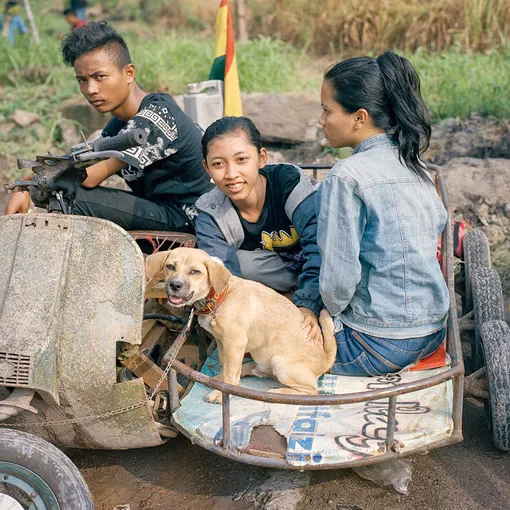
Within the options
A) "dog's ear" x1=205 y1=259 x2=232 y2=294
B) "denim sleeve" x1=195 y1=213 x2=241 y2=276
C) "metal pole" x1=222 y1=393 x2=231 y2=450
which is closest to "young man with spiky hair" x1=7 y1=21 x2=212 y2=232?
"denim sleeve" x1=195 y1=213 x2=241 y2=276

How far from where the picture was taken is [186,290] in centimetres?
293

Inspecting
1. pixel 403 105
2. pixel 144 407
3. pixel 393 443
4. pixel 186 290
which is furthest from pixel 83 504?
pixel 403 105

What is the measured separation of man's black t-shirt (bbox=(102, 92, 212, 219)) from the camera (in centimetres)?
387

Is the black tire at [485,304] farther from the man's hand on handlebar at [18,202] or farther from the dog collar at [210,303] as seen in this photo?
the man's hand on handlebar at [18,202]

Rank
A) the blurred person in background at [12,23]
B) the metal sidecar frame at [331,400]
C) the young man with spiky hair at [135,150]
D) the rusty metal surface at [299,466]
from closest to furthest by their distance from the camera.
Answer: the metal sidecar frame at [331,400] → the rusty metal surface at [299,466] → the young man with spiky hair at [135,150] → the blurred person in background at [12,23]

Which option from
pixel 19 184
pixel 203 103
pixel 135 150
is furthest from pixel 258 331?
pixel 203 103

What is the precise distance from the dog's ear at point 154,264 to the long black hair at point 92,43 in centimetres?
151

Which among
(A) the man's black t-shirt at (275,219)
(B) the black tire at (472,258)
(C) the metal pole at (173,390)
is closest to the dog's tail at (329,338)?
(A) the man's black t-shirt at (275,219)

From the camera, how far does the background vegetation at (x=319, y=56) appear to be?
9.02 meters

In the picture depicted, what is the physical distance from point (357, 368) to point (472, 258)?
1.37 m

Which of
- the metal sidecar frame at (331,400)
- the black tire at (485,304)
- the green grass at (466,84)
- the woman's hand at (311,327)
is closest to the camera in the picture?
the metal sidecar frame at (331,400)

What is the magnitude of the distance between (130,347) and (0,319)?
1.78 feet

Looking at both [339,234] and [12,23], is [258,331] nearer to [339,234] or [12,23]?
[339,234]

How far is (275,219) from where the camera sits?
146 inches
